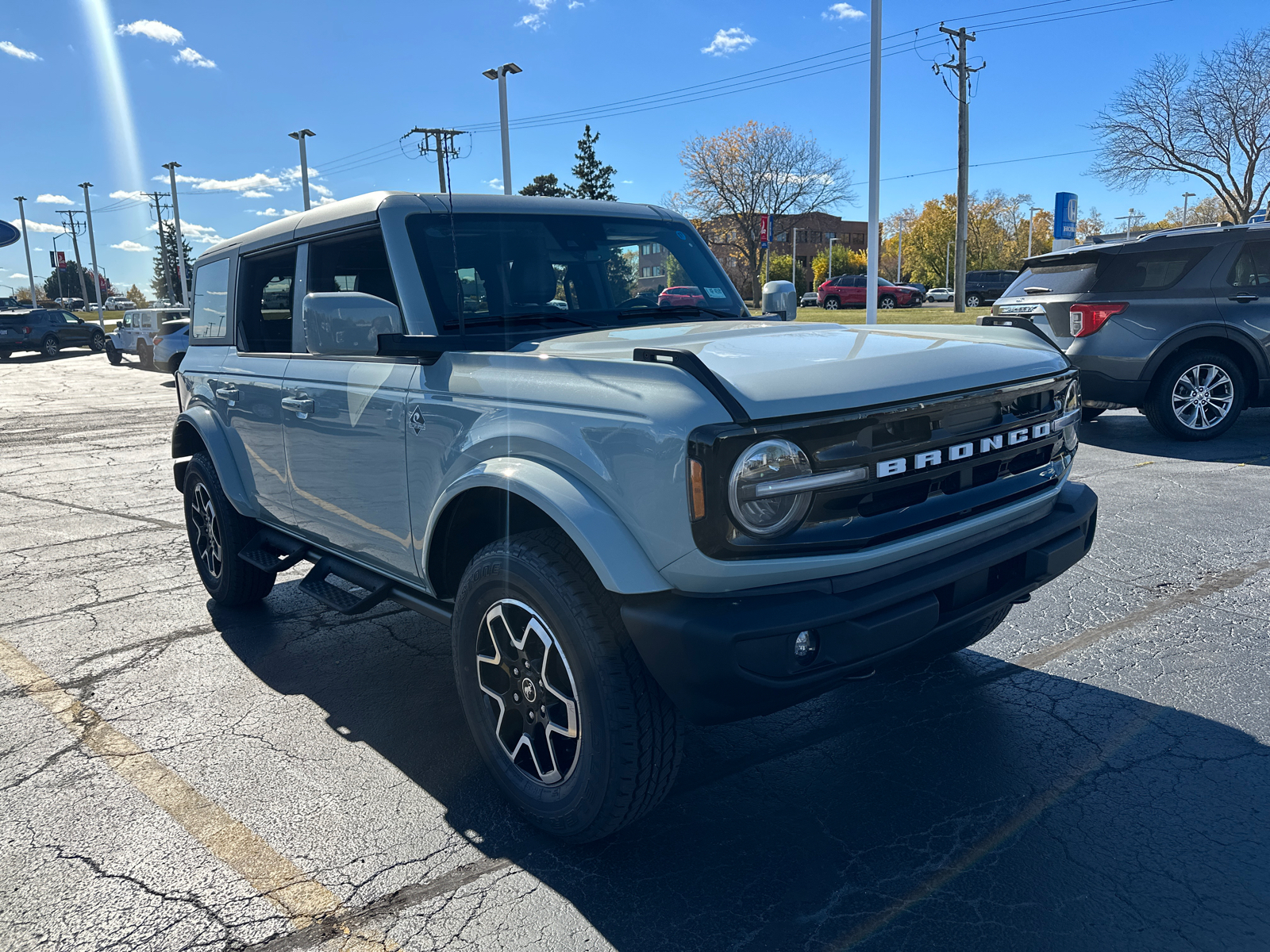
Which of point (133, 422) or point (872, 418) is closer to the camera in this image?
point (872, 418)

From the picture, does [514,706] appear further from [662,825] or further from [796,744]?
[796,744]

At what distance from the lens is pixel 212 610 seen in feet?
16.5

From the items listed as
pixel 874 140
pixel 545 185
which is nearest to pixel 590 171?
pixel 545 185

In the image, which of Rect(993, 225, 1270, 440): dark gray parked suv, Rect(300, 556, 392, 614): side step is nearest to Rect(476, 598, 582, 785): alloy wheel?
Rect(300, 556, 392, 614): side step

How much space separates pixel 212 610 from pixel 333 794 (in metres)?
2.40

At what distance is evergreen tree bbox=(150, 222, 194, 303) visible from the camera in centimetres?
8394

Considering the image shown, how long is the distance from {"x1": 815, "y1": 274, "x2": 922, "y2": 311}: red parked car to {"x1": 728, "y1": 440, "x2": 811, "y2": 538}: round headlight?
4673 cm

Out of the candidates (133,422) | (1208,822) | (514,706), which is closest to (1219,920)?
(1208,822)

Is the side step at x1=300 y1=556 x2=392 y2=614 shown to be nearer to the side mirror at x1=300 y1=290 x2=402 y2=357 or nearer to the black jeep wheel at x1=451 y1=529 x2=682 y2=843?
the black jeep wheel at x1=451 y1=529 x2=682 y2=843

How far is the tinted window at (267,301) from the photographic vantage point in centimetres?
428

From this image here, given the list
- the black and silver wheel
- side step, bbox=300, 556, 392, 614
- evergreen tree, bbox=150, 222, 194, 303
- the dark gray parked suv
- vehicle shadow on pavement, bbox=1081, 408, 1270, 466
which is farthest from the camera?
evergreen tree, bbox=150, 222, 194, 303

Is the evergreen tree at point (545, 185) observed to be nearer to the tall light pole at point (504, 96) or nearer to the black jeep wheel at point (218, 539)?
the tall light pole at point (504, 96)

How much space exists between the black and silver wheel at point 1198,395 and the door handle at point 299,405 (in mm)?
7926

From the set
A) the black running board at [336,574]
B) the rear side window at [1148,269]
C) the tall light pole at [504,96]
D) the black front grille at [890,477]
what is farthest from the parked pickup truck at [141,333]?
the black front grille at [890,477]
